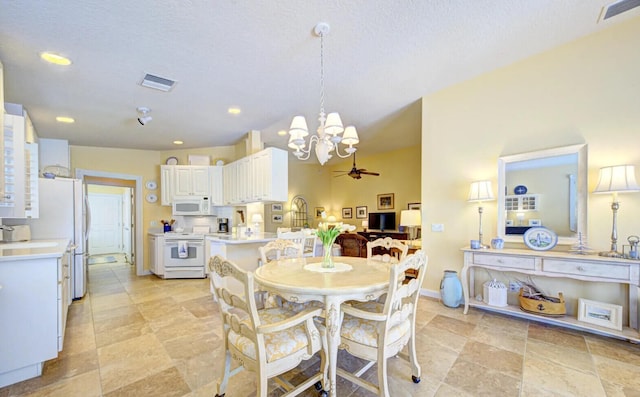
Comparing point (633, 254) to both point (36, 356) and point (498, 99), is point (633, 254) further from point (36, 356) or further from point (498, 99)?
point (36, 356)

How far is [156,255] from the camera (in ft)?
17.2

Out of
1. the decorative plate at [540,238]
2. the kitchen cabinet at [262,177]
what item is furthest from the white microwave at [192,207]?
the decorative plate at [540,238]

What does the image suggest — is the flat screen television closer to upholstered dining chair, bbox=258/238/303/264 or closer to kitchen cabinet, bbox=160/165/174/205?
upholstered dining chair, bbox=258/238/303/264

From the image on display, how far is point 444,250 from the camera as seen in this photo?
3.66 meters

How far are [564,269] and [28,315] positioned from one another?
14.6 ft

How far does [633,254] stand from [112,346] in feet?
15.5

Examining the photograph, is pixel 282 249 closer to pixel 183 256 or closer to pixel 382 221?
pixel 183 256

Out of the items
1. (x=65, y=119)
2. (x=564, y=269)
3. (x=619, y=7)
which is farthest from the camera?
(x=65, y=119)

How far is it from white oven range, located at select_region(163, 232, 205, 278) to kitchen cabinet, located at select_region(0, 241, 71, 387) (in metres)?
3.01

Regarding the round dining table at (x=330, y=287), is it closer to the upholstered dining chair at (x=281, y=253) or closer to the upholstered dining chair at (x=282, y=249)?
the upholstered dining chair at (x=281, y=253)

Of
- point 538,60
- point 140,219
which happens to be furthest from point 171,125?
point 538,60

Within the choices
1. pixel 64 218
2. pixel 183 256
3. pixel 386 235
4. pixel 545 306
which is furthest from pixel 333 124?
pixel 386 235

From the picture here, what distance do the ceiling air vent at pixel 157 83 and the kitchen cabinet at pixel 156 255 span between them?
304 centimetres

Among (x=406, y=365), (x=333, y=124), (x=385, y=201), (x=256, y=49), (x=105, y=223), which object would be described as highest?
(x=256, y=49)
